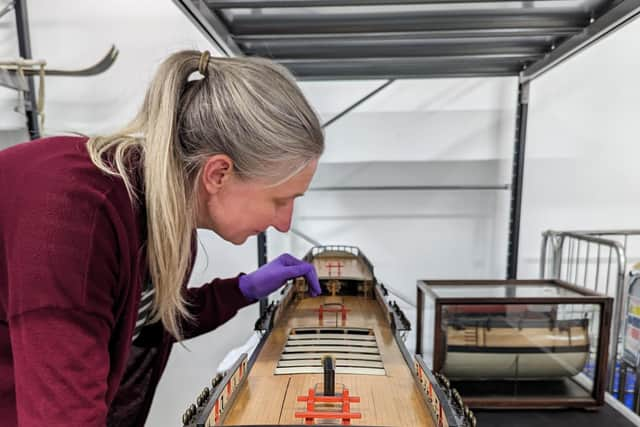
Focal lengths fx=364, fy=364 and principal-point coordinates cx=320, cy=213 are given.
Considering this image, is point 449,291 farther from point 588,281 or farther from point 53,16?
point 53,16

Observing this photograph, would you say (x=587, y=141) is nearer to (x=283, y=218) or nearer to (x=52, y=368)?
(x=283, y=218)

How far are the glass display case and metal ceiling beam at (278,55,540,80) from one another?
88 centimetres

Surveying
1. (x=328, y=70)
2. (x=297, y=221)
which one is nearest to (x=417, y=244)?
(x=297, y=221)

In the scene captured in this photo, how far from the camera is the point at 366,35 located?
1.07 m

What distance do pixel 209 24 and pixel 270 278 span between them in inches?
26.4

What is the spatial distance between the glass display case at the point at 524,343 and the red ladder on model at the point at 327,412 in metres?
0.55

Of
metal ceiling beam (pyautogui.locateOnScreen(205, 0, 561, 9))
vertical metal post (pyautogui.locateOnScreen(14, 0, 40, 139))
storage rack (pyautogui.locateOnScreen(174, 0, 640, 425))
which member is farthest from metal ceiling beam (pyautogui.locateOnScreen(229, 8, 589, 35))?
vertical metal post (pyautogui.locateOnScreen(14, 0, 40, 139))

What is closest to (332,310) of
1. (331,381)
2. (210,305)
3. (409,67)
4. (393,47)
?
(210,305)

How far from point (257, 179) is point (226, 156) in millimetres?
51

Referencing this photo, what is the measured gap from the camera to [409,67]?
1470 millimetres

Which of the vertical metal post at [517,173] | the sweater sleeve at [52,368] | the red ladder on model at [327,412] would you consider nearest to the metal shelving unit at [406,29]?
the vertical metal post at [517,173]

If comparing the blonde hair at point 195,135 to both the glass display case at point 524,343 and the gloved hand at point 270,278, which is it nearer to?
the gloved hand at point 270,278

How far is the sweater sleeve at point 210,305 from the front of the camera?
801mm

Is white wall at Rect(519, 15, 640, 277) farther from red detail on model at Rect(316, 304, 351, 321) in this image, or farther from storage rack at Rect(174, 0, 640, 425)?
red detail on model at Rect(316, 304, 351, 321)
